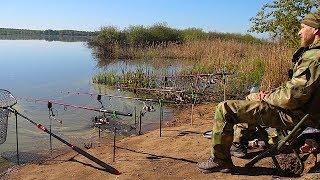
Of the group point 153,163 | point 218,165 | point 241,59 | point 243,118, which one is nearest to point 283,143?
point 243,118

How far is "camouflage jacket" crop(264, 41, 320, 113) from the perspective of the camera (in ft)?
13.5

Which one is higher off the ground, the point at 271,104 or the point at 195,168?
the point at 271,104

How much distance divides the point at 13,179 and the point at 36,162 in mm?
890

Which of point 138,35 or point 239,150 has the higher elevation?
point 138,35

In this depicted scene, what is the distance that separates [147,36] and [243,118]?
1401 inches

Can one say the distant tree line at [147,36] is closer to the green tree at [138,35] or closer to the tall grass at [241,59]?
the green tree at [138,35]

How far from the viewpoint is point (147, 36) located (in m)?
39.7

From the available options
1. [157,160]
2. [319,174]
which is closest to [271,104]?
[319,174]

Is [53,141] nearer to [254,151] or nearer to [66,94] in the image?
[254,151]

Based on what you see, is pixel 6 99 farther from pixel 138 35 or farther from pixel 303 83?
pixel 138 35

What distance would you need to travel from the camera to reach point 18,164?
7555mm

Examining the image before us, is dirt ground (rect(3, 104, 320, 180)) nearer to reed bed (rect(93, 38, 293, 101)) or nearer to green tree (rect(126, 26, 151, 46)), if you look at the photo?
reed bed (rect(93, 38, 293, 101))

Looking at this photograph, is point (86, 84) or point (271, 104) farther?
point (86, 84)

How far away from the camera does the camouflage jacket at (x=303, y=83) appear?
4.12 metres
